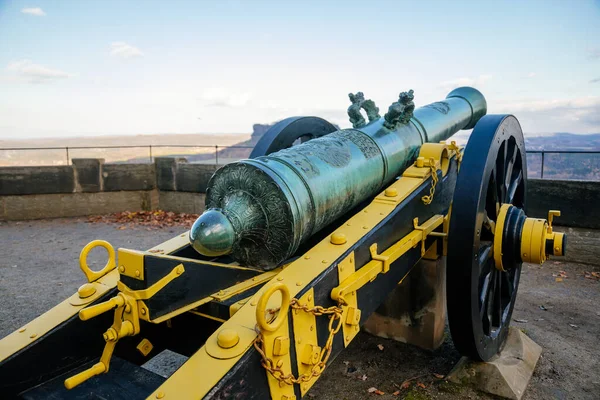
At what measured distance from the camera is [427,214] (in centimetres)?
304

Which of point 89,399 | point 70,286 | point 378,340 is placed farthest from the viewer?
point 70,286

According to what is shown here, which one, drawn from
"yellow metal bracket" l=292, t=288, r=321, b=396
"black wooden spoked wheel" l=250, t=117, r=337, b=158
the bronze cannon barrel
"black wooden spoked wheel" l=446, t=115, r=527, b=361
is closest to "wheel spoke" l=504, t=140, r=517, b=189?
"black wooden spoked wheel" l=446, t=115, r=527, b=361

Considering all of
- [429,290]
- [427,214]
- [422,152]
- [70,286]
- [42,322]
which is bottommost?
[70,286]

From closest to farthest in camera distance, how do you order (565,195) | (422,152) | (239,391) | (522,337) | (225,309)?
(239,391)
(225,309)
(422,152)
(522,337)
(565,195)

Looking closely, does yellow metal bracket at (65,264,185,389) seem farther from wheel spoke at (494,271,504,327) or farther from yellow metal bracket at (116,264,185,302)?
wheel spoke at (494,271,504,327)

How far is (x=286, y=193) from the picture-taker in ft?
6.90

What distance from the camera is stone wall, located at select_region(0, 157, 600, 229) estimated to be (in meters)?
8.38

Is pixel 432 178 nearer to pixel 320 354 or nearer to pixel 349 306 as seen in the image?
pixel 349 306

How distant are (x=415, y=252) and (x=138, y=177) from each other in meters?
6.93

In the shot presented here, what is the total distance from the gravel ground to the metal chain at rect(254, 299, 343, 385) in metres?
1.17

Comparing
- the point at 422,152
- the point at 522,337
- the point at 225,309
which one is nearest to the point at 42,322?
the point at 225,309

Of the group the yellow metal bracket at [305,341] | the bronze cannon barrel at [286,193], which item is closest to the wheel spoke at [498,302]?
the bronze cannon barrel at [286,193]

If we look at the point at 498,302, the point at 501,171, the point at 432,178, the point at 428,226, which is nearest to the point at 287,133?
the point at 432,178

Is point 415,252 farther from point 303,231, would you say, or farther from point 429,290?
point 303,231
